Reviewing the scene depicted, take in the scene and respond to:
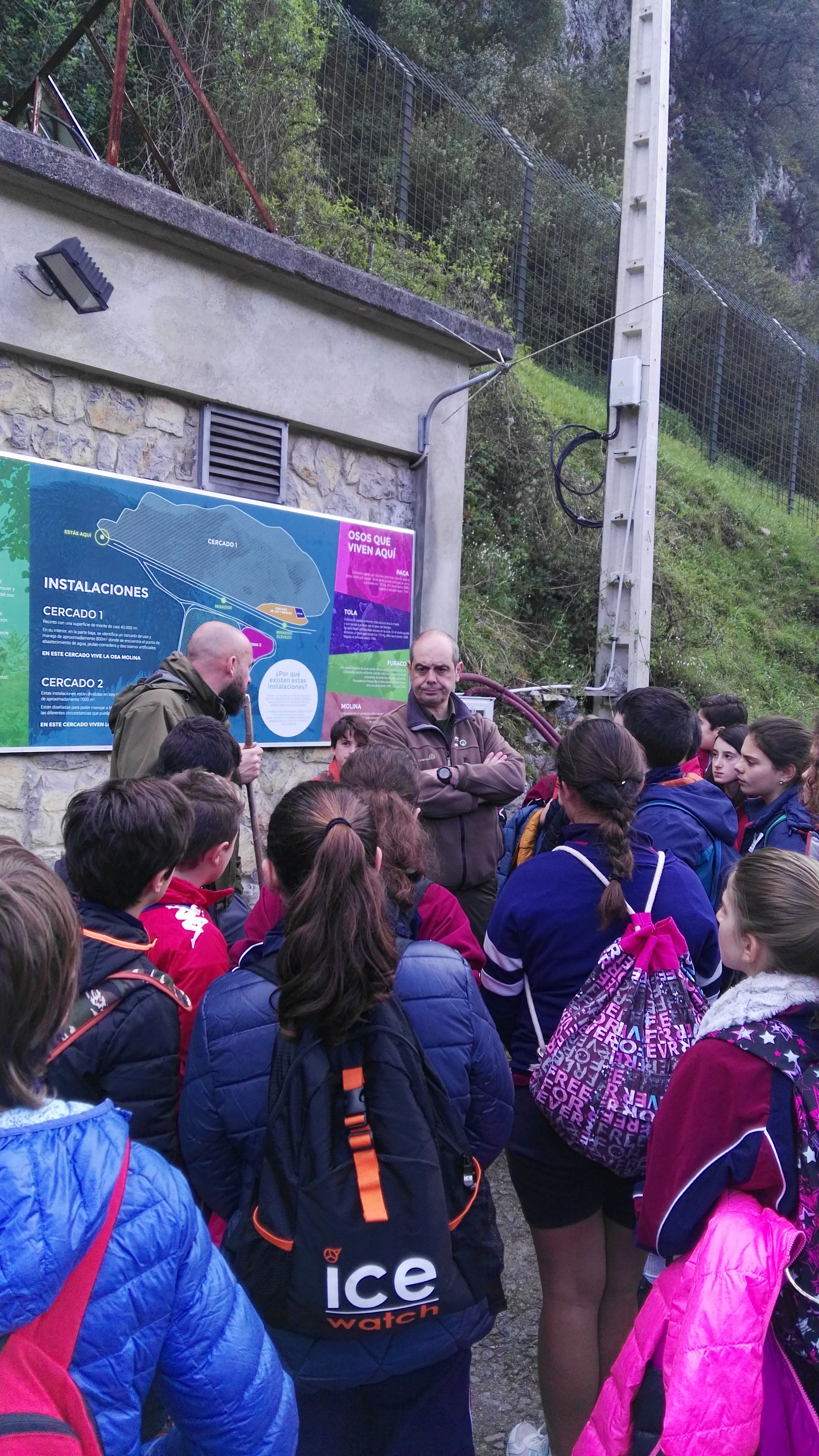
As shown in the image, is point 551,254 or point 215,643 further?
point 551,254

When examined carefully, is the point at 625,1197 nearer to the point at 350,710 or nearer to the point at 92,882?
the point at 92,882

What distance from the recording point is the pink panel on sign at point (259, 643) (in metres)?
4.84

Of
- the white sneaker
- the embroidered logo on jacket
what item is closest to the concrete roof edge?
the embroidered logo on jacket

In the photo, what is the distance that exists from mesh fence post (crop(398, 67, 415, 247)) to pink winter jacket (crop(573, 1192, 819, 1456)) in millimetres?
11387

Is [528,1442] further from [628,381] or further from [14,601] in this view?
[628,381]

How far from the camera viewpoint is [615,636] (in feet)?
26.0

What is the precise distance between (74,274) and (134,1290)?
387 centimetres

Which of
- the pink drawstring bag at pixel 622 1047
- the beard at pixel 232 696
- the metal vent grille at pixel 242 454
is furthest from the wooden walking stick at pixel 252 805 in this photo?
the pink drawstring bag at pixel 622 1047

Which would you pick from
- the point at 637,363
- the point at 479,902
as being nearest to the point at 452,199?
the point at 637,363

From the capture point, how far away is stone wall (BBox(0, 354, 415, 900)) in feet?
13.4

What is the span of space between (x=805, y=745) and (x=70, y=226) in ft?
11.6

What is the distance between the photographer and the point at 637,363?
25.0 feet

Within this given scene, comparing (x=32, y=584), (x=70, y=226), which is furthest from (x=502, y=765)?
(x=70, y=226)

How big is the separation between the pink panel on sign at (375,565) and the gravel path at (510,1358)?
3.05 meters
